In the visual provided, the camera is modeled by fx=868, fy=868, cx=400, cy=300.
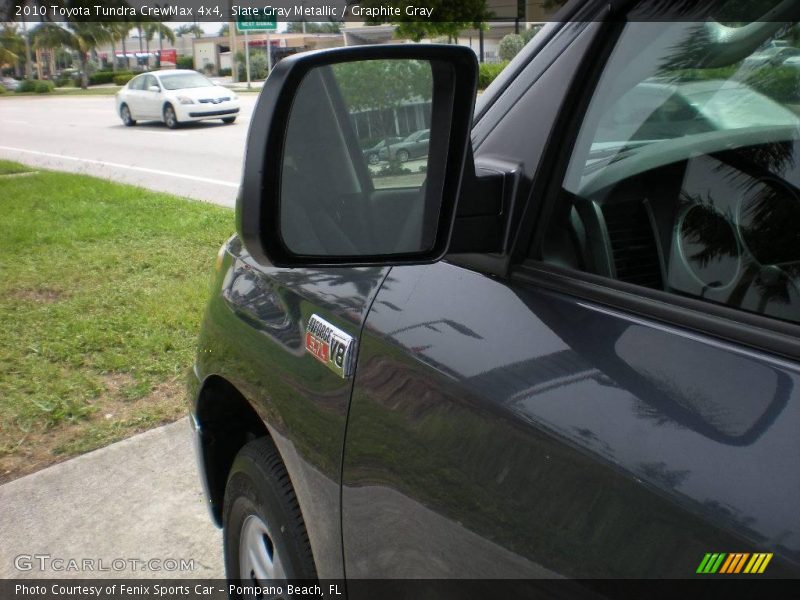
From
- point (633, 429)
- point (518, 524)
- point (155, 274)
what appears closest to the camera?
point (633, 429)

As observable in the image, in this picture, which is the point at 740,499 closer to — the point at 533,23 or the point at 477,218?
the point at 477,218

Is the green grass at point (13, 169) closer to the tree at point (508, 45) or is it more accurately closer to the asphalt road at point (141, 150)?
the asphalt road at point (141, 150)

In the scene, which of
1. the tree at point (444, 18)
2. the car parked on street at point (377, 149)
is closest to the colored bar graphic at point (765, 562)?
the car parked on street at point (377, 149)

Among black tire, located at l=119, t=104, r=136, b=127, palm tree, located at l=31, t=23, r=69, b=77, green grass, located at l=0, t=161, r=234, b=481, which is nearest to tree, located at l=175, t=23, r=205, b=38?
palm tree, located at l=31, t=23, r=69, b=77

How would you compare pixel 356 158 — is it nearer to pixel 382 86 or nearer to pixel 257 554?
pixel 382 86

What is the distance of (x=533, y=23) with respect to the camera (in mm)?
1971

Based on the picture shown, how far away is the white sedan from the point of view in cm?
2194

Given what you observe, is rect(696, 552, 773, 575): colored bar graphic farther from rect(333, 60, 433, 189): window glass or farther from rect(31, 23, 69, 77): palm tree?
rect(31, 23, 69, 77): palm tree

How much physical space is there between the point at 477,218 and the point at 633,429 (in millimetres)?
486

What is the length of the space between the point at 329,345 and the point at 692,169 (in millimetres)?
821

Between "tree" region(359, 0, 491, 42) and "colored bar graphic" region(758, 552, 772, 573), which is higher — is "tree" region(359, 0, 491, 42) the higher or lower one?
the higher one

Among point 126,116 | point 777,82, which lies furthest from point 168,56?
point 777,82

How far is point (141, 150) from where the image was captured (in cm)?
1792

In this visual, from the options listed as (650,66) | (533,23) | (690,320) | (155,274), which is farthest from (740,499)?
(155,274)
